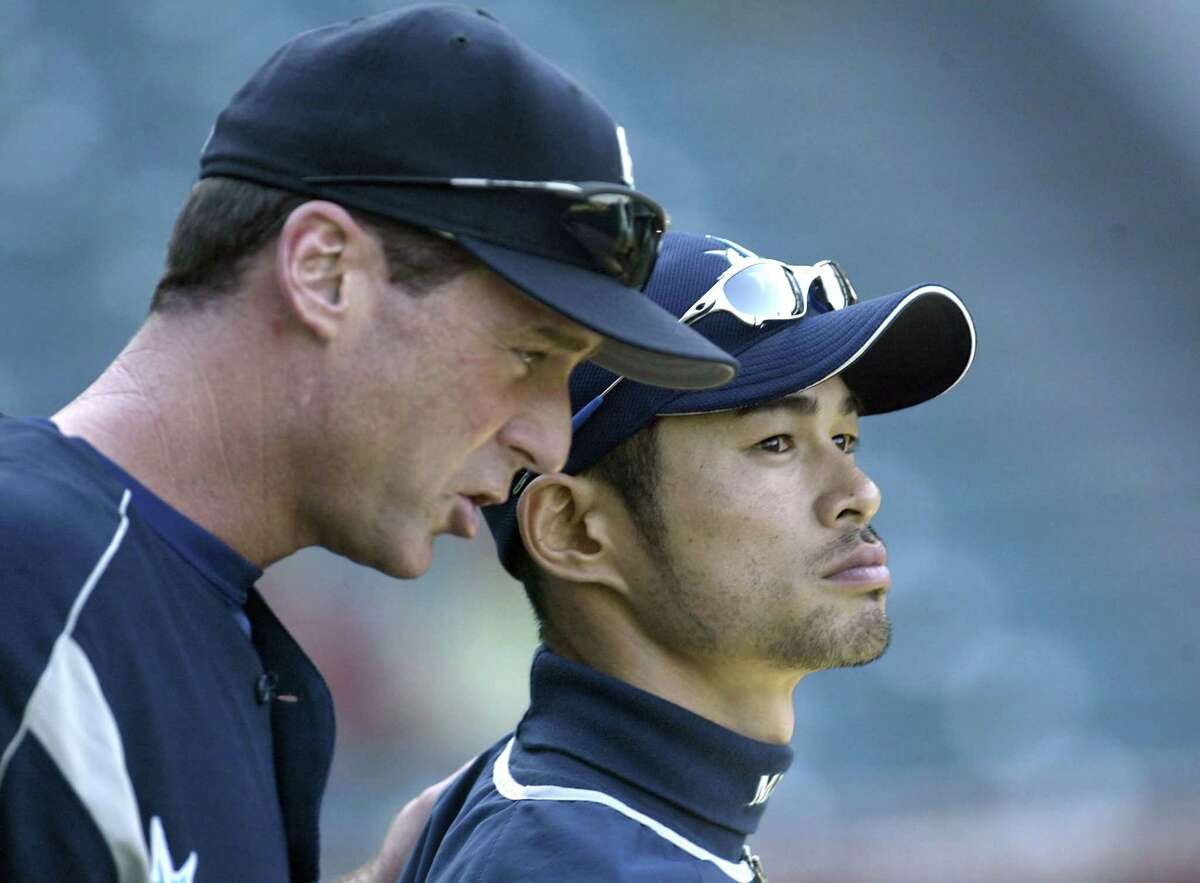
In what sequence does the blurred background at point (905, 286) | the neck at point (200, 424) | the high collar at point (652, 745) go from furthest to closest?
the blurred background at point (905, 286) < the high collar at point (652, 745) < the neck at point (200, 424)

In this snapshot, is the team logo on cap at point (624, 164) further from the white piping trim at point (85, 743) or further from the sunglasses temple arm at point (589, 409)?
the white piping trim at point (85, 743)

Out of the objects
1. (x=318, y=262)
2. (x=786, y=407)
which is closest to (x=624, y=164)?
(x=318, y=262)

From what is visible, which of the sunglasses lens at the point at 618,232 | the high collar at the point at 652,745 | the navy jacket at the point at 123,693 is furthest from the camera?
the high collar at the point at 652,745

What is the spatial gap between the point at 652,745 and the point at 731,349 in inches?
16.8

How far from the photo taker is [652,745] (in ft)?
5.94

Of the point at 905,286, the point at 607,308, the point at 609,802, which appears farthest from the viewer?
the point at 905,286

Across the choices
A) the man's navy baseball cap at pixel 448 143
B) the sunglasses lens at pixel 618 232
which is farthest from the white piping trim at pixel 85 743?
the sunglasses lens at pixel 618 232

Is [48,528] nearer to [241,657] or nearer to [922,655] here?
[241,657]

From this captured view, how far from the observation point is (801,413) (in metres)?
1.92

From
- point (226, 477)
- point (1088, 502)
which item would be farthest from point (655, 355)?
point (1088, 502)

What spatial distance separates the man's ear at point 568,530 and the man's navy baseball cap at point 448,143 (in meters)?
0.54

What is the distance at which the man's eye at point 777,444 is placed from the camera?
6.27ft

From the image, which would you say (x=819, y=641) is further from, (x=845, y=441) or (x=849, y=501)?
(x=845, y=441)

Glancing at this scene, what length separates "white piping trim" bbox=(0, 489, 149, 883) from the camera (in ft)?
3.44
